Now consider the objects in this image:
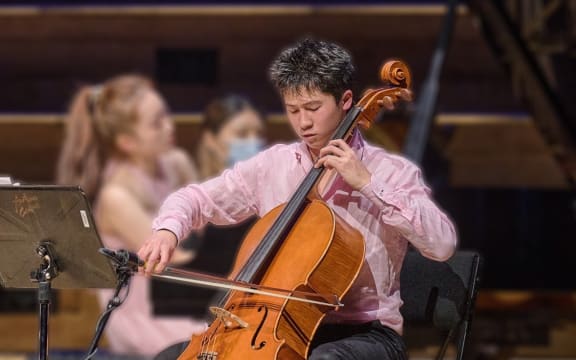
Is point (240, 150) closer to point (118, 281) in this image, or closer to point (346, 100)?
point (346, 100)

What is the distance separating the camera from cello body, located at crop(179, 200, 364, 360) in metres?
1.95

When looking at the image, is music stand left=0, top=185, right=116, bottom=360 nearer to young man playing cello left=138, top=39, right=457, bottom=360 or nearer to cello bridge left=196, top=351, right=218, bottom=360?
young man playing cello left=138, top=39, right=457, bottom=360

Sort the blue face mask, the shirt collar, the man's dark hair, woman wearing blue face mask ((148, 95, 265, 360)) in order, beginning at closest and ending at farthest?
the man's dark hair < the shirt collar < woman wearing blue face mask ((148, 95, 265, 360)) < the blue face mask

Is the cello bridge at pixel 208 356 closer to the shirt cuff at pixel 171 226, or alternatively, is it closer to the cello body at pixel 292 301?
the cello body at pixel 292 301

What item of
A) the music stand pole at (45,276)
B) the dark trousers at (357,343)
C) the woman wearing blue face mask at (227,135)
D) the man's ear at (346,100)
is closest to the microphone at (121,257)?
the music stand pole at (45,276)

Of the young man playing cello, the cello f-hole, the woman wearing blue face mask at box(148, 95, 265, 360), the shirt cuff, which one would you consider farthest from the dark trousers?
the woman wearing blue face mask at box(148, 95, 265, 360)

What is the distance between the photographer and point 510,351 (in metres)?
4.35

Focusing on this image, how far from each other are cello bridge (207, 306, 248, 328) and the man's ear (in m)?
0.53

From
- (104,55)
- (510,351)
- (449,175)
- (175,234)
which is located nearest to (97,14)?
(104,55)

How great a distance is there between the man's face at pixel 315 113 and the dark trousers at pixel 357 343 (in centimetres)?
41

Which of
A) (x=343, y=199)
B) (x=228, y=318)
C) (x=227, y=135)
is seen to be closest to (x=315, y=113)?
(x=343, y=199)

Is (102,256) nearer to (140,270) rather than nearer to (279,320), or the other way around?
(140,270)

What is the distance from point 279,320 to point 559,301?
2827 millimetres

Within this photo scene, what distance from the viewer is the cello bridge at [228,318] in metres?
1.98
